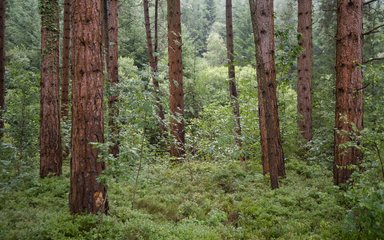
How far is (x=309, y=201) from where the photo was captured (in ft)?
25.0

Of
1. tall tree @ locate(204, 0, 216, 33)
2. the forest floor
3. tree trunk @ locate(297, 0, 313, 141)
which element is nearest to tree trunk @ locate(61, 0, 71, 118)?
the forest floor

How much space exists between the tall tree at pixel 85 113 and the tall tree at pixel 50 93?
3794 mm

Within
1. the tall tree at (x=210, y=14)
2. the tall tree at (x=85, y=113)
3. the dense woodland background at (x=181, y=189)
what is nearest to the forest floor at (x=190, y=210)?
the dense woodland background at (x=181, y=189)

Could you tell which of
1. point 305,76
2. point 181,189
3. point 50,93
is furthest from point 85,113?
point 305,76

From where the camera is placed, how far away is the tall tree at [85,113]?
20.5ft

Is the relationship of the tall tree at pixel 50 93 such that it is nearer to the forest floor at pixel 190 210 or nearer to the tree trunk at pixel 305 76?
the forest floor at pixel 190 210

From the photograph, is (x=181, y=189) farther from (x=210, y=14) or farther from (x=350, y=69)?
(x=210, y=14)

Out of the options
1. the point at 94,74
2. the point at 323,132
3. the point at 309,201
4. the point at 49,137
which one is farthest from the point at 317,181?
the point at 49,137

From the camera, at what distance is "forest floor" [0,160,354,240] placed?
19.2ft

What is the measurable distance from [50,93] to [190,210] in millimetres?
5071

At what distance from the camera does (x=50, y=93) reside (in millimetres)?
9883

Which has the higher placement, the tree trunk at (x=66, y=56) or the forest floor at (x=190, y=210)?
the tree trunk at (x=66, y=56)

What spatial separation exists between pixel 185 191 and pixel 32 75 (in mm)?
7239

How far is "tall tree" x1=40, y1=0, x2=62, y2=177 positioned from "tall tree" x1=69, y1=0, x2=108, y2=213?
379cm
